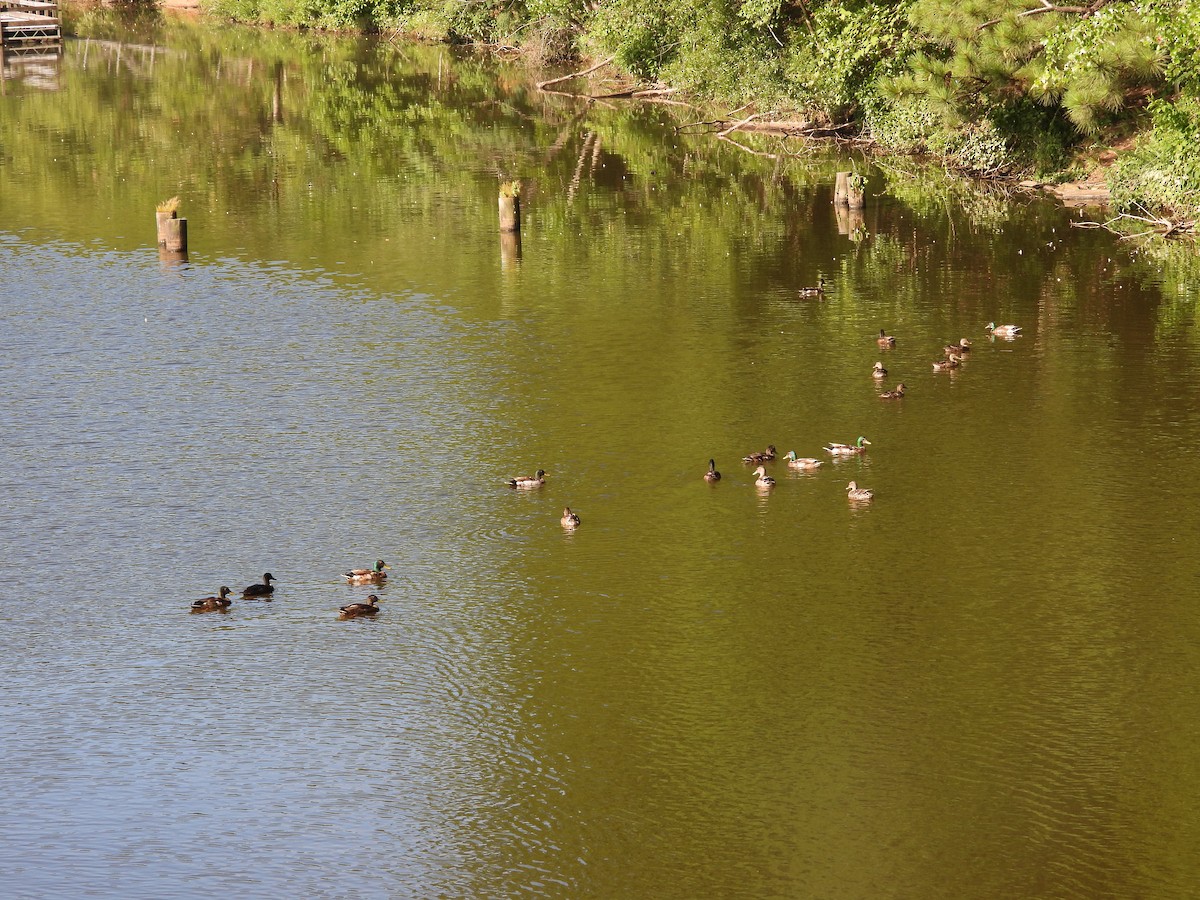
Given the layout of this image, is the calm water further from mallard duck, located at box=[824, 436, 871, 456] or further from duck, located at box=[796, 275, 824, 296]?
mallard duck, located at box=[824, 436, 871, 456]

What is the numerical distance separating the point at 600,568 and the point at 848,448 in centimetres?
571

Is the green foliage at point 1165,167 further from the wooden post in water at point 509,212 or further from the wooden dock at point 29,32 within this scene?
the wooden dock at point 29,32

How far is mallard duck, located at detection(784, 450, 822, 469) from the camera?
2433 centimetres

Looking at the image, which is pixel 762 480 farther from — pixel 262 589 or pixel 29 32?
pixel 29 32

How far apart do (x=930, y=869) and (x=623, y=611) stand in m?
6.16

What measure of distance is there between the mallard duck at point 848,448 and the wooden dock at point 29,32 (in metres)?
81.7

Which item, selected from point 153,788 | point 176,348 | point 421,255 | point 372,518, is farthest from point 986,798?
point 421,255

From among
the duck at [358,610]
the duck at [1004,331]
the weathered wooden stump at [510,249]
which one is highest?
the weathered wooden stump at [510,249]

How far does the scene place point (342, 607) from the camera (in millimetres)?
19641

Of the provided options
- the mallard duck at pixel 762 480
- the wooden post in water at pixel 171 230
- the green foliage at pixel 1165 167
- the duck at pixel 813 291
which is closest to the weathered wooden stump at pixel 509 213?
the wooden post in water at pixel 171 230

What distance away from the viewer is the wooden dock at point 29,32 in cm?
9530

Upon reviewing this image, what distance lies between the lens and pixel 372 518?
22719 mm

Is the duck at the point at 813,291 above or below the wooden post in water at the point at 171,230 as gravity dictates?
Result: below

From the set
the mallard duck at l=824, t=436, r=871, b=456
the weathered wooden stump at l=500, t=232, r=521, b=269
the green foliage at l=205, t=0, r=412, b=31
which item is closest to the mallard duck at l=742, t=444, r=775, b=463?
the mallard duck at l=824, t=436, r=871, b=456
